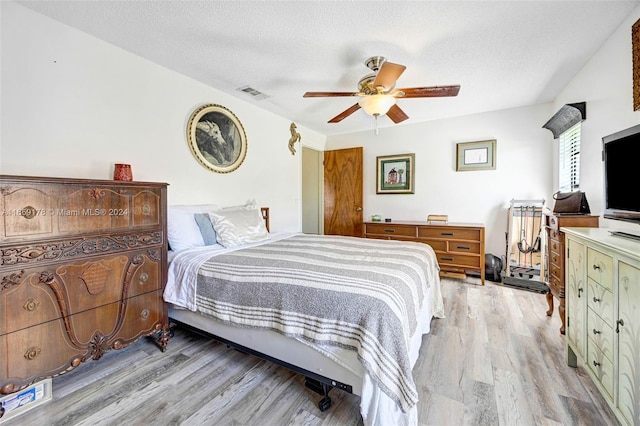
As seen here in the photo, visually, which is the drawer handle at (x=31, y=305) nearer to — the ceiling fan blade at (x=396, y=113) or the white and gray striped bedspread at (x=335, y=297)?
the white and gray striped bedspread at (x=335, y=297)

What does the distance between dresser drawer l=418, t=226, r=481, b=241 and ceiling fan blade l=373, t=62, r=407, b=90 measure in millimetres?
2340

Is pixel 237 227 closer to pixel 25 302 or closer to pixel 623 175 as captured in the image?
pixel 25 302

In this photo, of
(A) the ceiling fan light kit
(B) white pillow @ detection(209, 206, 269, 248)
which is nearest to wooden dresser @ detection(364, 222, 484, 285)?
(A) the ceiling fan light kit

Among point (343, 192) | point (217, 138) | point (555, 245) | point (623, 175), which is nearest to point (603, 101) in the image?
point (623, 175)

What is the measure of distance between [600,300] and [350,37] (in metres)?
2.39

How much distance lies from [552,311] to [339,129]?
3.97 meters

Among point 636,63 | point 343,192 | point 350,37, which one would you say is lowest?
point 343,192

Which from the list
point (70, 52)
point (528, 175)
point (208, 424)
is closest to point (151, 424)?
point (208, 424)

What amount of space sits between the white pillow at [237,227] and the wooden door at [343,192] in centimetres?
241

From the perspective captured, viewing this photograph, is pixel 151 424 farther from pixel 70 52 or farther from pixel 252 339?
pixel 70 52

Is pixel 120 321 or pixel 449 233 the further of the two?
pixel 449 233

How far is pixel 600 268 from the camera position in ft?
4.66

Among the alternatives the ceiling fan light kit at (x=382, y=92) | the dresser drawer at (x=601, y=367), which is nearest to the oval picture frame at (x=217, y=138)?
the ceiling fan light kit at (x=382, y=92)

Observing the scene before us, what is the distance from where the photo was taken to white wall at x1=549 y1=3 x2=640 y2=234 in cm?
190
